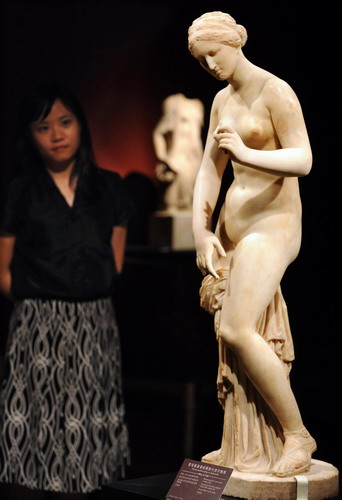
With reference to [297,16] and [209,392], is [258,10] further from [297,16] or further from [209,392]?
[209,392]

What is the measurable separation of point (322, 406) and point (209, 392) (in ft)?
2.63

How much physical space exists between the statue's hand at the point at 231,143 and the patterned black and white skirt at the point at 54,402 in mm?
1403

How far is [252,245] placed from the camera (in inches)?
112

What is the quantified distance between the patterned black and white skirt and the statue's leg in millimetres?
1230

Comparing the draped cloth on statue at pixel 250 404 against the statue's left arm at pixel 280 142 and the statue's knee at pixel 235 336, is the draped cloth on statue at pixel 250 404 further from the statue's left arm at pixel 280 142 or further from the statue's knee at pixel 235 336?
the statue's left arm at pixel 280 142

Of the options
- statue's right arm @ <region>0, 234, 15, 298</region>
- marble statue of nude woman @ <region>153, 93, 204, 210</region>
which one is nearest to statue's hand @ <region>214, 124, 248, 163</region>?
statue's right arm @ <region>0, 234, 15, 298</region>

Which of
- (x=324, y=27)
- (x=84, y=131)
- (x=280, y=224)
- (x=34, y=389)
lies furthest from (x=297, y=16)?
(x=34, y=389)

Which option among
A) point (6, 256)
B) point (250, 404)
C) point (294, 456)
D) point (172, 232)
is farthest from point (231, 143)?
point (172, 232)

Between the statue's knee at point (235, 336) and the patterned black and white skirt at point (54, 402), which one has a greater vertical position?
the statue's knee at point (235, 336)

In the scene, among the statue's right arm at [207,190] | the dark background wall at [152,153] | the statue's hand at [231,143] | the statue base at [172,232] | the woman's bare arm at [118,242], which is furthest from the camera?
the statue base at [172,232]

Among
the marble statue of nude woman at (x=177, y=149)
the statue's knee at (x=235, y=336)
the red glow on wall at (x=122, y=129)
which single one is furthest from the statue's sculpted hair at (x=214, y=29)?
the marble statue of nude woman at (x=177, y=149)

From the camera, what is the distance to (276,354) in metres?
2.91

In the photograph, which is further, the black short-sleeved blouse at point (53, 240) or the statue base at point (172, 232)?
the statue base at point (172, 232)

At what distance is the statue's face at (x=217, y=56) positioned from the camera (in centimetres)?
284
